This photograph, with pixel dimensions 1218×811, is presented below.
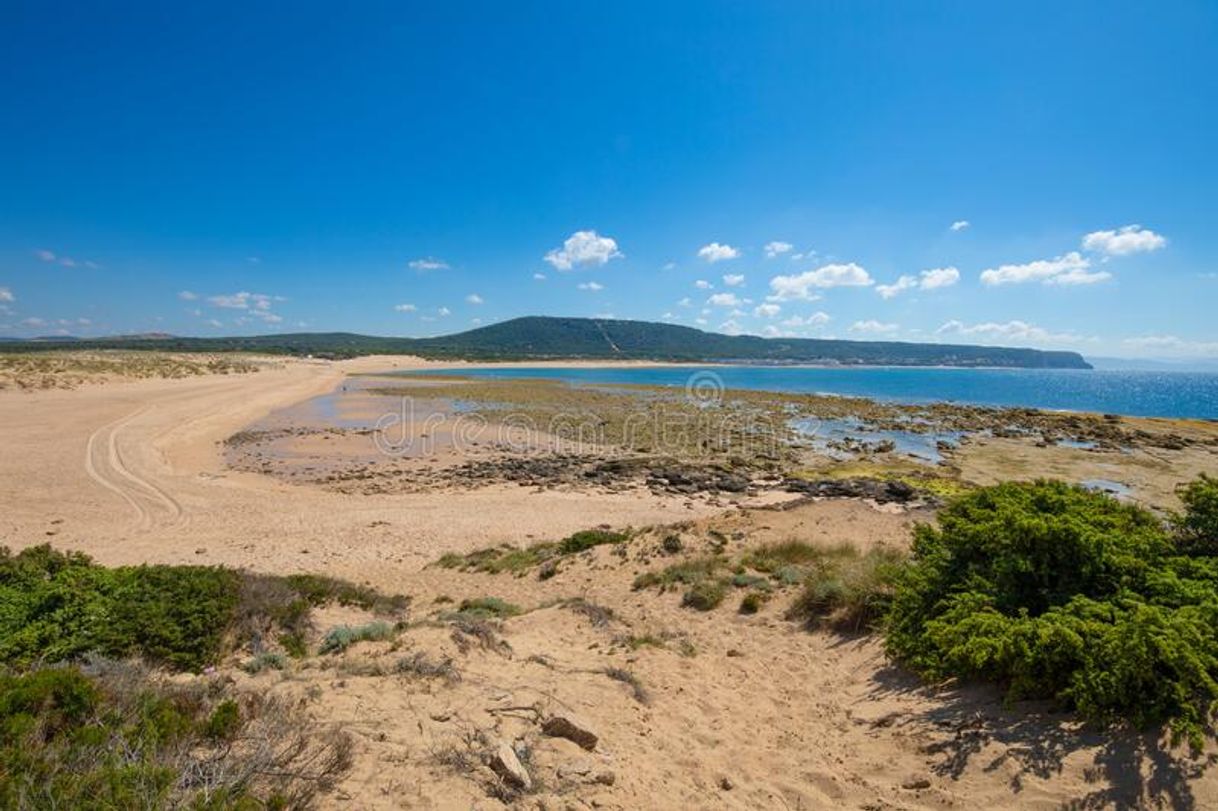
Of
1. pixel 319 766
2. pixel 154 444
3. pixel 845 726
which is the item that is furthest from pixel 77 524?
pixel 845 726

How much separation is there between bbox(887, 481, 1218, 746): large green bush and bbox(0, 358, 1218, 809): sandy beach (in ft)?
1.09

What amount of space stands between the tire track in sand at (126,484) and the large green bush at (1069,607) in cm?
1859

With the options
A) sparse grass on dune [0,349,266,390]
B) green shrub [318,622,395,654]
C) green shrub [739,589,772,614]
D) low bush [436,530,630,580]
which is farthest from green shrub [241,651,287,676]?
sparse grass on dune [0,349,266,390]

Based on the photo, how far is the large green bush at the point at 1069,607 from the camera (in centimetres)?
423

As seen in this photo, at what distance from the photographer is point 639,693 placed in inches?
250

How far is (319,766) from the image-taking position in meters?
4.15

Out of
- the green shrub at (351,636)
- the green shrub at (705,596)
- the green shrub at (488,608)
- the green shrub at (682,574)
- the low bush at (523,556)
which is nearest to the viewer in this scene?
the green shrub at (351,636)

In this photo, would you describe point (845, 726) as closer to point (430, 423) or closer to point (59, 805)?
point (59, 805)

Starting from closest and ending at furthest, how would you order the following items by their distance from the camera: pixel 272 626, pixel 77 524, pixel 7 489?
pixel 272 626 < pixel 77 524 < pixel 7 489

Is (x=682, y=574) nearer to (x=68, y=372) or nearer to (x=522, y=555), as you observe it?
(x=522, y=555)

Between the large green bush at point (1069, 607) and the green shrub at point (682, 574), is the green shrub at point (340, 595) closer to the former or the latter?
the green shrub at point (682, 574)

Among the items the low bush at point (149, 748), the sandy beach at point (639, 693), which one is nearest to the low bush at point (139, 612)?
the sandy beach at point (639, 693)

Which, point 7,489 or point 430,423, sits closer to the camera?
point 7,489

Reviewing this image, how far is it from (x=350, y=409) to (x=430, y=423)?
10.6 metres
